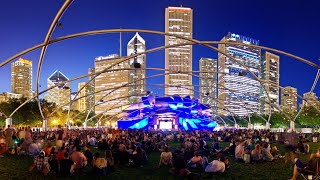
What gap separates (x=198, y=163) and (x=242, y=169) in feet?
7.40

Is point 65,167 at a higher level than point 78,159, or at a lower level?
lower

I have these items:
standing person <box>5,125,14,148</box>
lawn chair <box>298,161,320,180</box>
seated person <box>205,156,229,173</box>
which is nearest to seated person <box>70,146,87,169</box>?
seated person <box>205,156,229,173</box>

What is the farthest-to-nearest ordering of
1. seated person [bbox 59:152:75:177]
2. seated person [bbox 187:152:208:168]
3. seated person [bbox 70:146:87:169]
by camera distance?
seated person [bbox 187:152:208:168] → seated person [bbox 70:146:87:169] → seated person [bbox 59:152:75:177]

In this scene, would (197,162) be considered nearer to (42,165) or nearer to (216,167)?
(216,167)

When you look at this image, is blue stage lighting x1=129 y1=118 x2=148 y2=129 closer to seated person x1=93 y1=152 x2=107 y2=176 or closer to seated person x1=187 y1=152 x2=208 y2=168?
seated person x1=187 y1=152 x2=208 y2=168

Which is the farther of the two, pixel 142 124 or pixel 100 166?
pixel 142 124

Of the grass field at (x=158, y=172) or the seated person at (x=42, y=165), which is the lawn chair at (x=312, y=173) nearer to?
the grass field at (x=158, y=172)

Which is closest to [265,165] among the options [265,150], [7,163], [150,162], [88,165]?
[265,150]

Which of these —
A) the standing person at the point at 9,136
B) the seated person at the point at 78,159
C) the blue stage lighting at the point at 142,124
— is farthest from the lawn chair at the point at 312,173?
the blue stage lighting at the point at 142,124

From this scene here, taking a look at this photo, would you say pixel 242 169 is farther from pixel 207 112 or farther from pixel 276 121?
pixel 276 121

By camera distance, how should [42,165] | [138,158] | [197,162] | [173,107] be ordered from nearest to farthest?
[42,165] → [197,162] → [138,158] → [173,107]

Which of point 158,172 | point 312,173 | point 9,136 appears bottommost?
point 158,172

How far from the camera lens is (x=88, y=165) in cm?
1823

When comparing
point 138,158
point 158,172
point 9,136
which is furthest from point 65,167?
point 9,136
